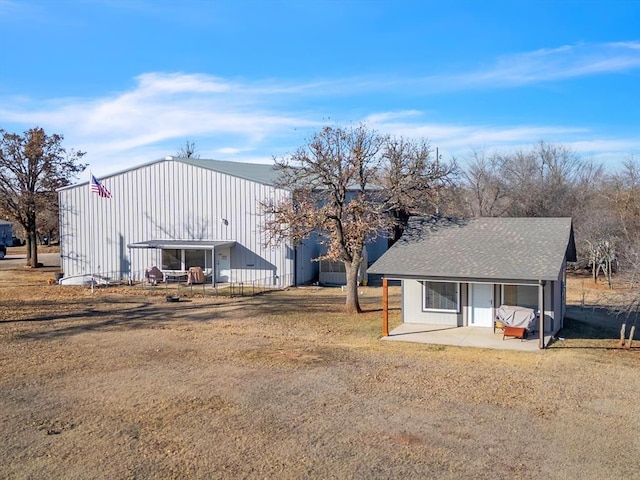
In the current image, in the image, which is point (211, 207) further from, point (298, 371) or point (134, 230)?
point (298, 371)

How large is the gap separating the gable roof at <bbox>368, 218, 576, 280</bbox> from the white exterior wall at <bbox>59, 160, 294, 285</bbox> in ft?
37.8

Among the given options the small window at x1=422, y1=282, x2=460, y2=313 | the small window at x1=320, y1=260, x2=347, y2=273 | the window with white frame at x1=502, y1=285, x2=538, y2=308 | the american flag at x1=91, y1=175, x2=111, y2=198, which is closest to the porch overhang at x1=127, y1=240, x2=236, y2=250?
the american flag at x1=91, y1=175, x2=111, y2=198

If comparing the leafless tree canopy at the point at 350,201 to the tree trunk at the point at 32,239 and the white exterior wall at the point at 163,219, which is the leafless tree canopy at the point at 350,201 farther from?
the tree trunk at the point at 32,239

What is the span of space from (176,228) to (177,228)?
0.06 m

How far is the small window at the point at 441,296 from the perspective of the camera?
19.6 meters

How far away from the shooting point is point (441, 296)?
19844 mm

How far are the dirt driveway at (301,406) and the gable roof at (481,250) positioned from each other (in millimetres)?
2352

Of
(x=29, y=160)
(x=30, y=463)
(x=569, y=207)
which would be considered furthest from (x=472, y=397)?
(x=29, y=160)

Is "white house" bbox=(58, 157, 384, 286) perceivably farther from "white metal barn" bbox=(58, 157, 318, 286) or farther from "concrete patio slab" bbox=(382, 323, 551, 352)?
"concrete patio slab" bbox=(382, 323, 551, 352)

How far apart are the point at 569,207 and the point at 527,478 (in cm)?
3599

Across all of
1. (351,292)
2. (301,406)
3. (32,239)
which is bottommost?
(301,406)

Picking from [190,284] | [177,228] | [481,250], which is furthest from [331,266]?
[481,250]

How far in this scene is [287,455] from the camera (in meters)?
8.97

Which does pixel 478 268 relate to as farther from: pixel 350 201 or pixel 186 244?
→ pixel 186 244
